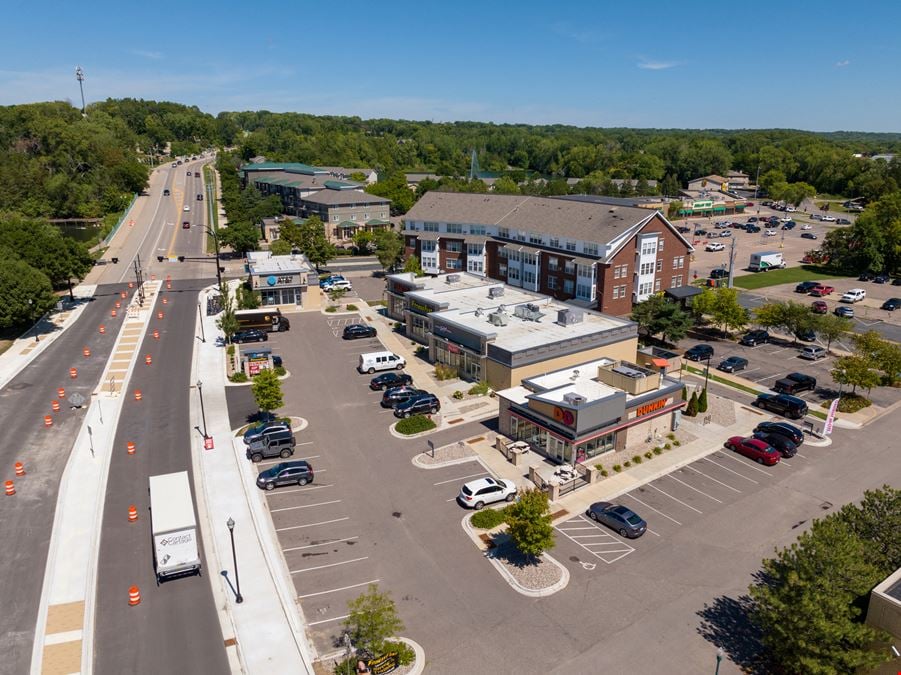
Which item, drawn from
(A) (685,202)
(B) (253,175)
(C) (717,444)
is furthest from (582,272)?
(B) (253,175)

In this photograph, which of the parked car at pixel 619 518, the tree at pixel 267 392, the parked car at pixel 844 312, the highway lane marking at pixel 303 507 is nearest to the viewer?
the parked car at pixel 619 518

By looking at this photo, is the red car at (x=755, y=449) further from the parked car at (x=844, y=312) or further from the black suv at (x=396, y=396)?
the parked car at (x=844, y=312)

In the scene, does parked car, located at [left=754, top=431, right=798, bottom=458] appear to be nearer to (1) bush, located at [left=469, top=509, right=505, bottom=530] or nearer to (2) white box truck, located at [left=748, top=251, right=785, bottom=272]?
(1) bush, located at [left=469, top=509, right=505, bottom=530]

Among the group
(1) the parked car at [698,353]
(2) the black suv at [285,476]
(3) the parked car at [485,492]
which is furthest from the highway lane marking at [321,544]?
(1) the parked car at [698,353]

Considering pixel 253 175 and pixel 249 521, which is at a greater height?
pixel 253 175

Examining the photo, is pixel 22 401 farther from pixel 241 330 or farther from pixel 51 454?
pixel 241 330

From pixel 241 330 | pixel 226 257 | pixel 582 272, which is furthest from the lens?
pixel 226 257
